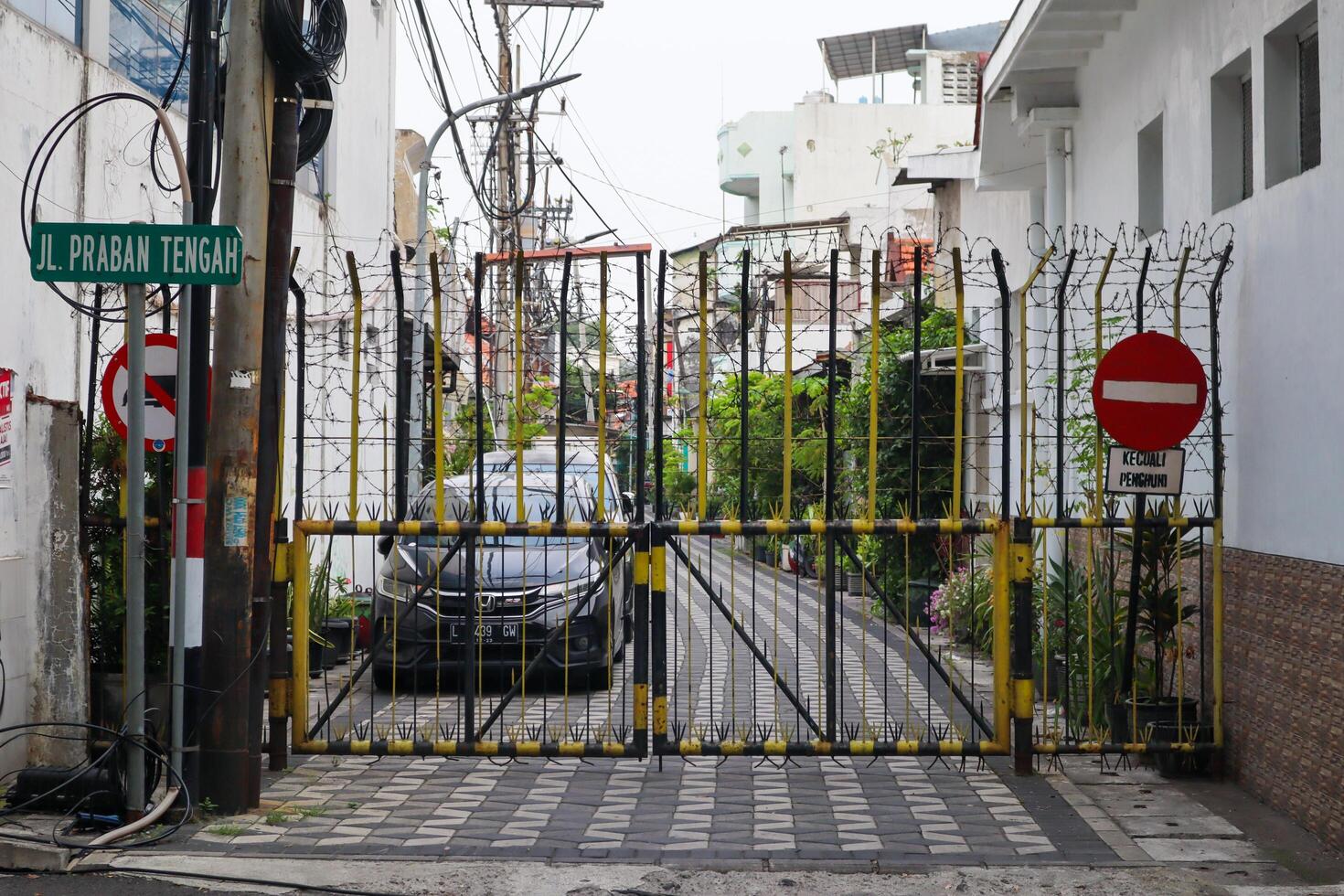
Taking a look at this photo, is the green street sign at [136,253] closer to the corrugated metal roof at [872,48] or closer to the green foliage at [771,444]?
the green foliage at [771,444]

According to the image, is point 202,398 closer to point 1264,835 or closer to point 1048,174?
point 1264,835

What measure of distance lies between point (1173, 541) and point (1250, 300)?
1506 mm

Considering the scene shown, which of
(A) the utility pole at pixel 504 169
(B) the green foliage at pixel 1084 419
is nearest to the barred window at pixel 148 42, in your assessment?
(B) the green foliage at pixel 1084 419

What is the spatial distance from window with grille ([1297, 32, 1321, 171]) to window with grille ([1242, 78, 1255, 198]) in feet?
2.07

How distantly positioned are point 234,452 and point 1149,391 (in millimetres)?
4854

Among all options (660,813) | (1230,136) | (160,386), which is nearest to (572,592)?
(660,813)

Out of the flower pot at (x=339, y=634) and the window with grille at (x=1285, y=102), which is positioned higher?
the window with grille at (x=1285, y=102)

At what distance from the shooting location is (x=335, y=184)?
55.8 feet

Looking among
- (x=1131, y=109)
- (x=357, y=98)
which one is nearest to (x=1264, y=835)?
(x=1131, y=109)

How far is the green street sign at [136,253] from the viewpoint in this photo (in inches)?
255

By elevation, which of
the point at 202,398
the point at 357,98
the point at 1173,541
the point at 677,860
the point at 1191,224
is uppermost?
the point at 357,98

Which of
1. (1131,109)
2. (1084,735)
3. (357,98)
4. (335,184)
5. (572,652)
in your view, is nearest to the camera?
(1084,735)

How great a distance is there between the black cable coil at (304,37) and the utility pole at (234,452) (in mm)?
92

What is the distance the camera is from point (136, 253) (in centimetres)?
654
